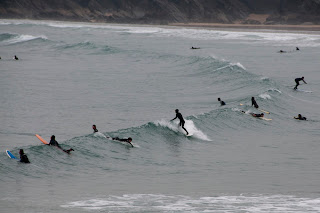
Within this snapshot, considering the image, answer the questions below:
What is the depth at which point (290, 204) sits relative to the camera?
60.8 ft

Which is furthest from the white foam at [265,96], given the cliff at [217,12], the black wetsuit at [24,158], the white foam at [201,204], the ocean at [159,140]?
the cliff at [217,12]

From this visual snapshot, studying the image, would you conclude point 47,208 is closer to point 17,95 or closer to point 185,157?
point 185,157

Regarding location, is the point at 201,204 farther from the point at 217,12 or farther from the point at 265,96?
the point at 217,12

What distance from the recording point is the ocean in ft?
62.4

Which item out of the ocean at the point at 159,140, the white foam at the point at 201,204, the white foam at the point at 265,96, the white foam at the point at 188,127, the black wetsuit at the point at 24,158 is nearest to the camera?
the white foam at the point at 201,204

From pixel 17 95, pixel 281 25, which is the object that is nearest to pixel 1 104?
pixel 17 95

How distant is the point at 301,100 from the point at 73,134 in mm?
19271

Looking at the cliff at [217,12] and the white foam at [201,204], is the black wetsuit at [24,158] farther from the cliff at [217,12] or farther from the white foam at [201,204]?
the cliff at [217,12]

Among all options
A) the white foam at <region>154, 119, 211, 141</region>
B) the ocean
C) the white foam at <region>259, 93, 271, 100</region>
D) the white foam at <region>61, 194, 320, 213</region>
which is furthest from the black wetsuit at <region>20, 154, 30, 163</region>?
the white foam at <region>259, 93, 271, 100</region>

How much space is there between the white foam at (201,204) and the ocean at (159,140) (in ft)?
0.11

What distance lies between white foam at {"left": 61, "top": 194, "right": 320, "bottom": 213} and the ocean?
3cm

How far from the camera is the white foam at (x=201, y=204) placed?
58.6 feet

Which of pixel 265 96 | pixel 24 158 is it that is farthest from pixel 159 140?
pixel 265 96

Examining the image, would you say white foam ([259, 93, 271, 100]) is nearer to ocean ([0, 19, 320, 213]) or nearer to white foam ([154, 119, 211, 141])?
ocean ([0, 19, 320, 213])
